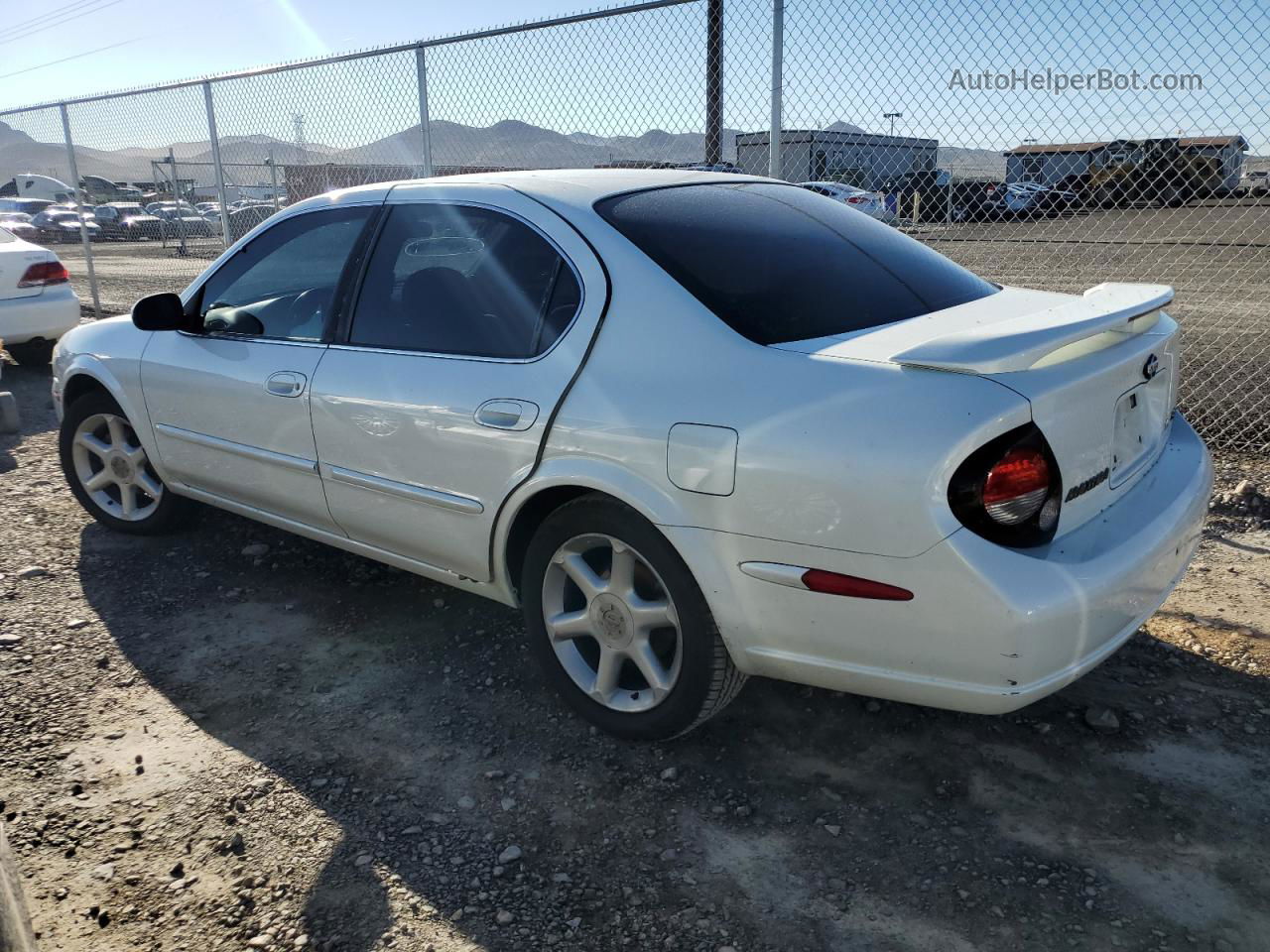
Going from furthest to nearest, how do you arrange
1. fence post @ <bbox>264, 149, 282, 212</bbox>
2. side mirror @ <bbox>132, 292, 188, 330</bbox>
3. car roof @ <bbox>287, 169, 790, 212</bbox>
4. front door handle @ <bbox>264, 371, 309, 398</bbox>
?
fence post @ <bbox>264, 149, 282, 212</bbox>, side mirror @ <bbox>132, 292, 188, 330</bbox>, front door handle @ <bbox>264, 371, 309, 398</bbox>, car roof @ <bbox>287, 169, 790, 212</bbox>

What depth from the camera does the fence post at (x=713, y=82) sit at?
16.7 feet

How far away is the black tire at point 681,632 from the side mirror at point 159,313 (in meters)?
2.01

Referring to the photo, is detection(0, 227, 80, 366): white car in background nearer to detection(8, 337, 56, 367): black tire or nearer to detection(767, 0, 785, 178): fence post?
detection(8, 337, 56, 367): black tire

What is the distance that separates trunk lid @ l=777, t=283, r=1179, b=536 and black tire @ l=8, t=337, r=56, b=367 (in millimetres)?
8658

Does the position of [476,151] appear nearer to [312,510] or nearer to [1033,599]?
[312,510]

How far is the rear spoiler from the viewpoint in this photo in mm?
2213

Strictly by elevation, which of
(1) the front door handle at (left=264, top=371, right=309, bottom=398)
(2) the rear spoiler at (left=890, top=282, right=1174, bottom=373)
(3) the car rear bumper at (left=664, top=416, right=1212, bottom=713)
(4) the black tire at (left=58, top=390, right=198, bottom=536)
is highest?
(2) the rear spoiler at (left=890, top=282, right=1174, bottom=373)

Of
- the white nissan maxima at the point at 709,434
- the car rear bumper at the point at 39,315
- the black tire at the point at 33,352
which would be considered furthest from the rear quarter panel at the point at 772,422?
the black tire at the point at 33,352

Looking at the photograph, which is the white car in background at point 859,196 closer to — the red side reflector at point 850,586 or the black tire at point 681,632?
the black tire at point 681,632

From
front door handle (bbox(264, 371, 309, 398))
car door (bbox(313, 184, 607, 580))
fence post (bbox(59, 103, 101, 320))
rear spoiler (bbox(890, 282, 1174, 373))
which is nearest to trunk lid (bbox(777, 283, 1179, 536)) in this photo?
rear spoiler (bbox(890, 282, 1174, 373))

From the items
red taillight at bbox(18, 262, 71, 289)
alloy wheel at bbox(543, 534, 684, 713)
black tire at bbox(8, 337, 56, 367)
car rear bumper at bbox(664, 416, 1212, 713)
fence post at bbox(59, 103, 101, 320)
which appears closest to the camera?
car rear bumper at bbox(664, 416, 1212, 713)

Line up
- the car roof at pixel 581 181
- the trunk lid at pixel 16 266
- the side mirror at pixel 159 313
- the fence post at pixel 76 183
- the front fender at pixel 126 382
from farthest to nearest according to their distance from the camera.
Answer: the fence post at pixel 76 183 → the trunk lid at pixel 16 266 → the front fender at pixel 126 382 → the side mirror at pixel 159 313 → the car roof at pixel 581 181

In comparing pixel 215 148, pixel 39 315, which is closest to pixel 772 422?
pixel 39 315

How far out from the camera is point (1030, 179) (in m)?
7.05
